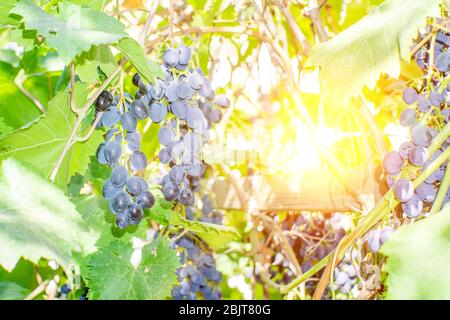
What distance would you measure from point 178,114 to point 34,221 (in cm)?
24

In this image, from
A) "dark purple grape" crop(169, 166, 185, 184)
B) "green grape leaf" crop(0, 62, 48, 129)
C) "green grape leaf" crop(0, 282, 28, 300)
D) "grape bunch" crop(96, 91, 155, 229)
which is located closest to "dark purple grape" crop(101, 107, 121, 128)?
"grape bunch" crop(96, 91, 155, 229)

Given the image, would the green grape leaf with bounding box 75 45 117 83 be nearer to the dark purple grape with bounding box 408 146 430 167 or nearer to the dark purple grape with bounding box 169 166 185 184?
the dark purple grape with bounding box 169 166 185 184

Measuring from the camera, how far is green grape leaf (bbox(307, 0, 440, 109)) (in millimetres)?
804

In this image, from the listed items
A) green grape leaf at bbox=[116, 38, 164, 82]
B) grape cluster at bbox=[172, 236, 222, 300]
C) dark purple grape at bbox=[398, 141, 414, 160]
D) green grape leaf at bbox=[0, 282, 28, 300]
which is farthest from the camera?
grape cluster at bbox=[172, 236, 222, 300]

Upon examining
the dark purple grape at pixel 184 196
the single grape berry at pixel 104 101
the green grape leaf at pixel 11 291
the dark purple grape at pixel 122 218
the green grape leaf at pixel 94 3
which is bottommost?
the green grape leaf at pixel 11 291

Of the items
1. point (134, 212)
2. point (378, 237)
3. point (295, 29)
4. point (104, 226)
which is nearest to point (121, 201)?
point (134, 212)

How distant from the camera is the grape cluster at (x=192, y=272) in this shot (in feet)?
4.49

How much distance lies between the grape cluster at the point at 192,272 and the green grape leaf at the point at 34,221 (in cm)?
61

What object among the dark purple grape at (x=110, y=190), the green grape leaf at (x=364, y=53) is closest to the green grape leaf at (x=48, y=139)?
the dark purple grape at (x=110, y=190)

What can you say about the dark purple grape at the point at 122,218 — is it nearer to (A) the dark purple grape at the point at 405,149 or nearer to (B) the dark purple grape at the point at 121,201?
(B) the dark purple grape at the point at 121,201

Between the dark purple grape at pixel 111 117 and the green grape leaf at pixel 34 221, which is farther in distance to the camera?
the dark purple grape at pixel 111 117
